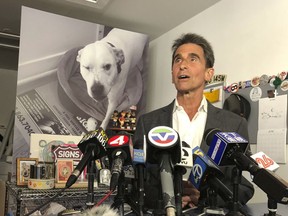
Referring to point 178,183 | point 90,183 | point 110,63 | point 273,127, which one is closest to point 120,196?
point 90,183

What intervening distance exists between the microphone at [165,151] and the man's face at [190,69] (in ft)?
2.39

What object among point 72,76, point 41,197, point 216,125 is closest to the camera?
point 216,125

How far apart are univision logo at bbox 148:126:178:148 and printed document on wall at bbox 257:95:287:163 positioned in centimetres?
129

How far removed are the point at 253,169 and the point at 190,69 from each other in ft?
2.58

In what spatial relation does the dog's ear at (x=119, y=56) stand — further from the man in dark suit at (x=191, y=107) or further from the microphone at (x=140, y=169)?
the microphone at (x=140, y=169)

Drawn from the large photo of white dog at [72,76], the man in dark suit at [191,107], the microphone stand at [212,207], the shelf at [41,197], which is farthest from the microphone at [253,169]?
the large photo of white dog at [72,76]

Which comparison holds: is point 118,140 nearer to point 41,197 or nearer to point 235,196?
point 235,196

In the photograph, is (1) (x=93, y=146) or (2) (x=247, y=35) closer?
(1) (x=93, y=146)

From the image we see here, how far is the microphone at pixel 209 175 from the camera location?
83 cm

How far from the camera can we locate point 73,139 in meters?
1.97

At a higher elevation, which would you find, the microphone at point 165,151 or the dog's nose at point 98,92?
the dog's nose at point 98,92

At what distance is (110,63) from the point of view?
110 inches

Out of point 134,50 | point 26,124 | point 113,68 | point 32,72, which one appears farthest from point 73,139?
point 134,50

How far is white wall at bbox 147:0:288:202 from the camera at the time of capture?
1920mm
